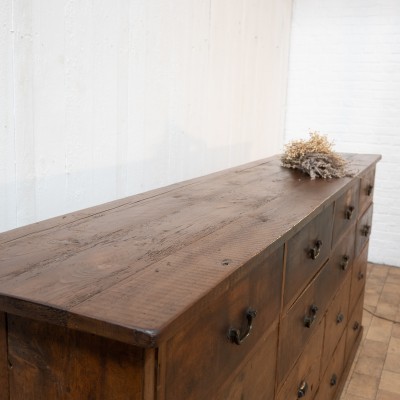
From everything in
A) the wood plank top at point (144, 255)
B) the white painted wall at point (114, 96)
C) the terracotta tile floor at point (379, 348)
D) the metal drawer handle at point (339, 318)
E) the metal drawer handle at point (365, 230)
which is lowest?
the terracotta tile floor at point (379, 348)

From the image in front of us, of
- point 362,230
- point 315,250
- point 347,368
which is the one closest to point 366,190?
point 362,230

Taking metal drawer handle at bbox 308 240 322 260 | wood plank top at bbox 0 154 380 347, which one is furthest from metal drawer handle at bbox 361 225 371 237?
metal drawer handle at bbox 308 240 322 260

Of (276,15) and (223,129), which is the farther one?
(276,15)

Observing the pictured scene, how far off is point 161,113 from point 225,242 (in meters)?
1.53

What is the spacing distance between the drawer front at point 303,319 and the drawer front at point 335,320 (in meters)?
0.16

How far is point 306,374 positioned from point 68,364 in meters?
1.27

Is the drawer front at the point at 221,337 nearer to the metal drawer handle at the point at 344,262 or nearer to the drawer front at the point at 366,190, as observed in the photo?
the metal drawer handle at the point at 344,262

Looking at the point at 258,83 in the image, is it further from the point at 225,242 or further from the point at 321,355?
the point at 225,242

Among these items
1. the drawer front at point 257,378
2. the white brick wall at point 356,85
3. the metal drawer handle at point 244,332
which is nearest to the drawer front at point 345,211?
the drawer front at point 257,378

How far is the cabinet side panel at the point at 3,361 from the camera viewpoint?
3.41ft

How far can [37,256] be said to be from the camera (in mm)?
1189

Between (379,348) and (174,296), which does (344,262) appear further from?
(174,296)

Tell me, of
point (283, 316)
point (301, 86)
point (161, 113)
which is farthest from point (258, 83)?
point (283, 316)

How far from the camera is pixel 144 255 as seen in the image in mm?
1215
